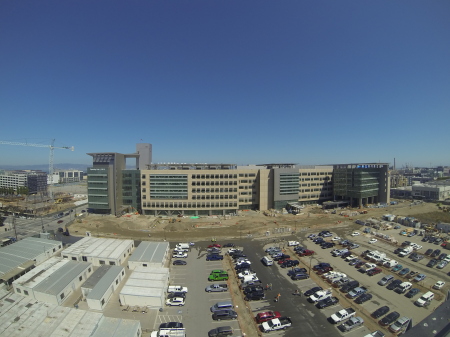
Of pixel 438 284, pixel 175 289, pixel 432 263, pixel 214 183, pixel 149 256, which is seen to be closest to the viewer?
pixel 175 289

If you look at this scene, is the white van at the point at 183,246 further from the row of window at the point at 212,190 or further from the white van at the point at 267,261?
the row of window at the point at 212,190

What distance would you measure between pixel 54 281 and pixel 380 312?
32.3 meters

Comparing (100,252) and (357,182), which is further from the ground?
(357,182)

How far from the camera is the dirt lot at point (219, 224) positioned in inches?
1641

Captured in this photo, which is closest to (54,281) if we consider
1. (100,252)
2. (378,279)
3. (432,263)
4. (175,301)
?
(100,252)

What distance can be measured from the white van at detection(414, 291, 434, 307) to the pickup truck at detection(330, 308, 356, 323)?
7160mm

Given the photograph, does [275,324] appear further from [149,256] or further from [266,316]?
[149,256]

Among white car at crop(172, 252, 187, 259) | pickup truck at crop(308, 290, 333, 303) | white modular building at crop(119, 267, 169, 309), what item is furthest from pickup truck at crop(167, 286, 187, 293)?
pickup truck at crop(308, 290, 333, 303)

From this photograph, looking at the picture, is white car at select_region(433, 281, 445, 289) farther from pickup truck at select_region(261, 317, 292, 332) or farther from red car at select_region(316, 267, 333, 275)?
pickup truck at select_region(261, 317, 292, 332)

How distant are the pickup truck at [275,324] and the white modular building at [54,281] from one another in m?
20.0

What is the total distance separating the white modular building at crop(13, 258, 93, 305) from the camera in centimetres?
2189

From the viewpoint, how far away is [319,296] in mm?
21922

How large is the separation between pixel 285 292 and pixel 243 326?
6.68 meters

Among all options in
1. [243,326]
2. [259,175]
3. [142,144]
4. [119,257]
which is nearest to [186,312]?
[243,326]
